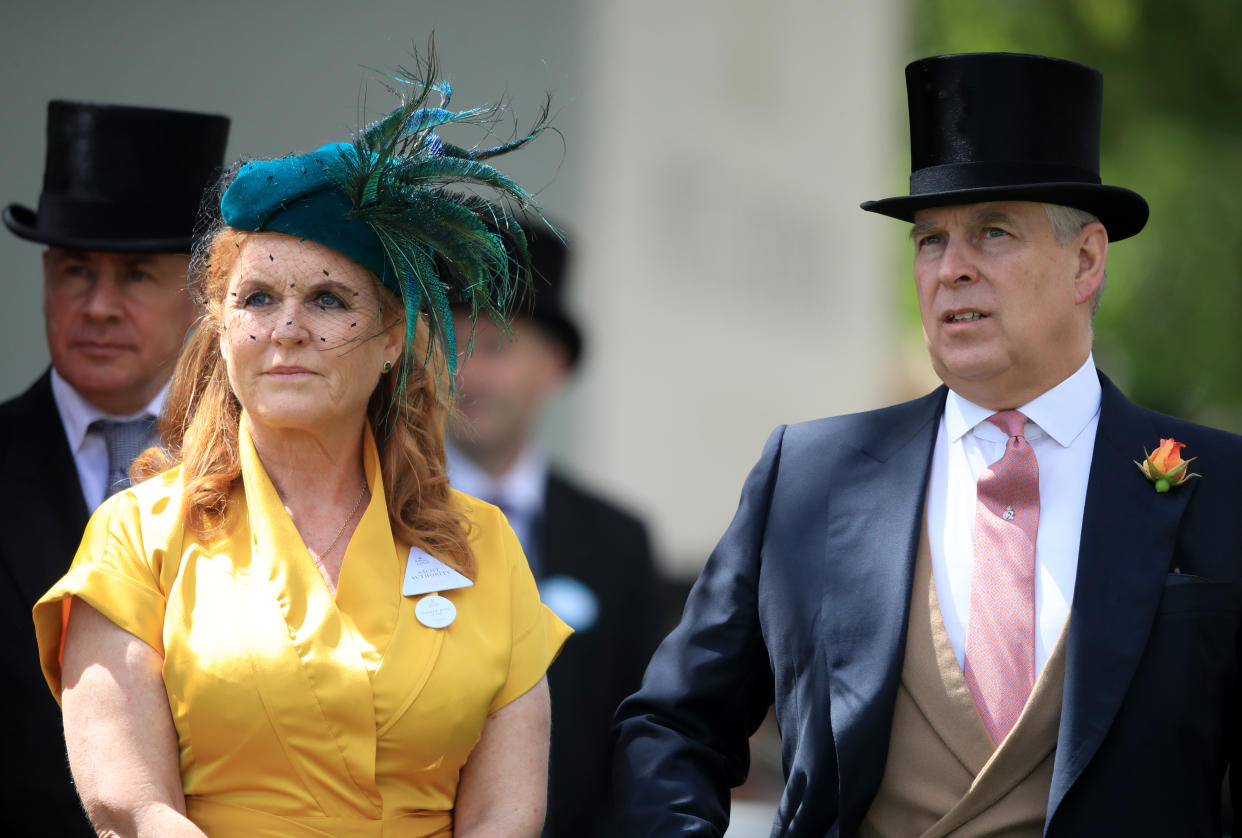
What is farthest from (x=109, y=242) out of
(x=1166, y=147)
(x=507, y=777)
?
(x=1166, y=147)

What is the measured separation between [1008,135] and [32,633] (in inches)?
90.2

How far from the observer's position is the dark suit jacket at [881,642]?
2.96m

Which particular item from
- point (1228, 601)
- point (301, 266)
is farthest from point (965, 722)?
point (301, 266)

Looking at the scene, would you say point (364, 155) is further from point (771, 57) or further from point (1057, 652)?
point (771, 57)

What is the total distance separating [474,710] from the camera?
10.0 feet

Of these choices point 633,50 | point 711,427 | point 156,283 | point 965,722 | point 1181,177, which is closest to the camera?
point 965,722

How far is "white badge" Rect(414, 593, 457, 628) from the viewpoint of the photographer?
10.1ft

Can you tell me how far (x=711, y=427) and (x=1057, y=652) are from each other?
5.73 metres

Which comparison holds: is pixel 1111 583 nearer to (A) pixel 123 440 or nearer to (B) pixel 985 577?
(B) pixel 985 577

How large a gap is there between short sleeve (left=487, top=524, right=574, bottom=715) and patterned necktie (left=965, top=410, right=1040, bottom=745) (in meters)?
0.81

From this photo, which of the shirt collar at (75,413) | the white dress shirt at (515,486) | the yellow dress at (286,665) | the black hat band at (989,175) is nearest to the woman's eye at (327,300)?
the yellow dress at (286,665)

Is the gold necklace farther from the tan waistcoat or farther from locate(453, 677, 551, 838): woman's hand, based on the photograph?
the tan waistcoat

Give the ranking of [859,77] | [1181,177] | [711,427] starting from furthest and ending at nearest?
[1181,177]
[859,77]
[711,427]

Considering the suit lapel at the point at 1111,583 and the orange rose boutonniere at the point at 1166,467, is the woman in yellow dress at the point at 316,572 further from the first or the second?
the orange rose boutonniere at the point at 1166,467
